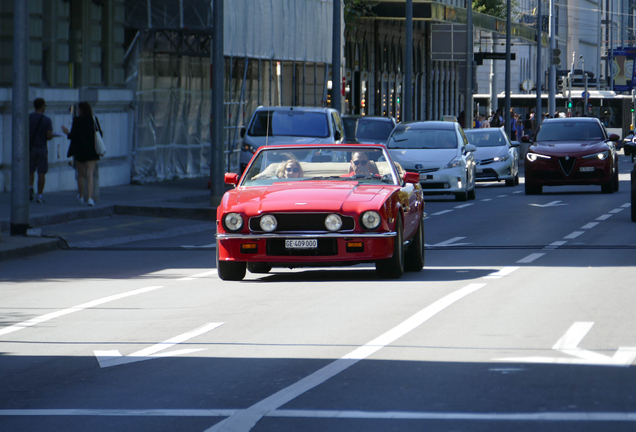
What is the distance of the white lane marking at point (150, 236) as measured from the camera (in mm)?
17609

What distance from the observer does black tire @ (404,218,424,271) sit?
13.2 metres

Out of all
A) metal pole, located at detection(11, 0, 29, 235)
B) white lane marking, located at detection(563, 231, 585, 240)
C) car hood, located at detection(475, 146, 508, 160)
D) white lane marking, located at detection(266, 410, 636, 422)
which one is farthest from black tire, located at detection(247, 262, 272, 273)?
car hood, located at detection(475, 146, 508, 160)

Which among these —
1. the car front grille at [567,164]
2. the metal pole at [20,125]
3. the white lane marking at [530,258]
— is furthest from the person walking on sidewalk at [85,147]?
the car front grille at [567,164]

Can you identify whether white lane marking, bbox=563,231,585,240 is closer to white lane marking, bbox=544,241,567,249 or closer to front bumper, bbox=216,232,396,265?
white lane marking, bbox=544,241,567,249

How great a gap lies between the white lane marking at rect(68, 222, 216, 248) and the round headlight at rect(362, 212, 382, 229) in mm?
6532

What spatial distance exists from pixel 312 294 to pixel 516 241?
6.31 metres

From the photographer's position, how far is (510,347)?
27.0ft

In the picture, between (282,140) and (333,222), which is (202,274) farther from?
(282,140)

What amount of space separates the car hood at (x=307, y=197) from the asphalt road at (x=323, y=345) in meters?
0.74

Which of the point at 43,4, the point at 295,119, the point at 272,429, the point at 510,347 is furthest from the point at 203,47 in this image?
the point at 272,429

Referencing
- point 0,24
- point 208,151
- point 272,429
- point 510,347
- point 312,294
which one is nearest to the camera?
point 272,429

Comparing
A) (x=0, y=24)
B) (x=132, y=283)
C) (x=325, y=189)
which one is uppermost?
(x=0, y=24)

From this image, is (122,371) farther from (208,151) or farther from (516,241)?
(208,151)

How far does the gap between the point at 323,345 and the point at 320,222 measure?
357 centimetres
